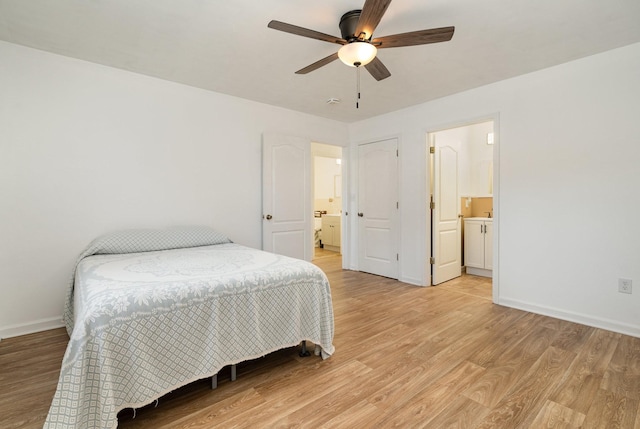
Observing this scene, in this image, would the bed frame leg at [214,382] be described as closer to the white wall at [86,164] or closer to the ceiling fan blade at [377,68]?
the white wall at [86,164]

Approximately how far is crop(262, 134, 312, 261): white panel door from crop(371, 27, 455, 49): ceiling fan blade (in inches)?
88.6

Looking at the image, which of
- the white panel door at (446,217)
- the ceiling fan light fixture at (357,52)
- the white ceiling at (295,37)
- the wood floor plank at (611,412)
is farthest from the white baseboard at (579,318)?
the ceiling fan light fixture at (357,52)

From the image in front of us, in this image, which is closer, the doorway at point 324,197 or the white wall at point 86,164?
the white wall at point 86,164

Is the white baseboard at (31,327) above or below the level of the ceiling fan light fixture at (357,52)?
below

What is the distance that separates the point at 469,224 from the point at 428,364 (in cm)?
318

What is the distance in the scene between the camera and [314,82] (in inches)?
129

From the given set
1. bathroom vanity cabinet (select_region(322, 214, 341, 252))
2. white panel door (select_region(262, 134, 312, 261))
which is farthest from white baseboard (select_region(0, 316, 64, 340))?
bathroom vanity cabinet (select_region(322, 214, 341, 252))

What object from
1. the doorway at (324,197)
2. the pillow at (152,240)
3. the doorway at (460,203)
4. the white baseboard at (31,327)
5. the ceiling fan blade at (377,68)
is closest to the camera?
the ceiling fan blade at (377,68)

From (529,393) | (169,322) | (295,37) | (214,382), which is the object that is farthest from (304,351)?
(295,37)

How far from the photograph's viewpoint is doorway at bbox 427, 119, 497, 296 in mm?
4084

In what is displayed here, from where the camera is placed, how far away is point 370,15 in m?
1.72

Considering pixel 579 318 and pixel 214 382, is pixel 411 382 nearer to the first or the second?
pixel 214 382

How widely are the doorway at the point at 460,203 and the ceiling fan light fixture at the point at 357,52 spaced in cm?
217

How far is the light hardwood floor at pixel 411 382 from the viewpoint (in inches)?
61.9
